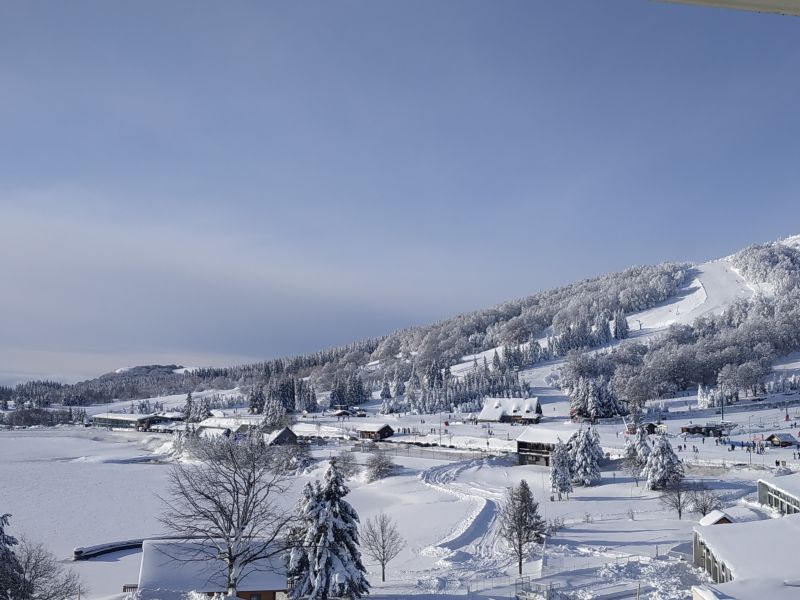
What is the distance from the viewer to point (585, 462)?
4347 cm

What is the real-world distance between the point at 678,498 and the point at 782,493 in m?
4.95

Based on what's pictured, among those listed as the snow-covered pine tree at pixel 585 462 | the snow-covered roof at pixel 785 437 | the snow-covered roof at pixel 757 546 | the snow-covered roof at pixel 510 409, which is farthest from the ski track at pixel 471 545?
the snow-covered roof at pixel 510 409

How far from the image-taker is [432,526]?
35.2m

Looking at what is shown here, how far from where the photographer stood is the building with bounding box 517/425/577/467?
173 ft

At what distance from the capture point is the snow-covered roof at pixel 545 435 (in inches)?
2000

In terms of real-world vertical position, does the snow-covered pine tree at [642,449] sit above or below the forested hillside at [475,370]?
below

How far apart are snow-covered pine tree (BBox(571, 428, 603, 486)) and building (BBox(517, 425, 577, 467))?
297 inches

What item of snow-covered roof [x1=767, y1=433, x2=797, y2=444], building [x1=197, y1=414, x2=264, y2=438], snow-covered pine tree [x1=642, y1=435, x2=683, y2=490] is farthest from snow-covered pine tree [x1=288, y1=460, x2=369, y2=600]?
building [x1=197, y1=414, x2=264, y2=438]

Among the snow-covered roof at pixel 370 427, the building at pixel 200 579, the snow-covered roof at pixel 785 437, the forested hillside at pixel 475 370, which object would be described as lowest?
the building at pixel 200 579

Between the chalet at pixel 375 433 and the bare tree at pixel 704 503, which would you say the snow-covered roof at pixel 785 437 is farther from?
the chalet at pixel 375 433

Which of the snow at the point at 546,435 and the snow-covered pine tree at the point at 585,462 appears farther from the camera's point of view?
the snow at the point at 546,435

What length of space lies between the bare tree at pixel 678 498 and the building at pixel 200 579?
72.7 ft

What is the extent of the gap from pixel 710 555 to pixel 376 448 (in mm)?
47800

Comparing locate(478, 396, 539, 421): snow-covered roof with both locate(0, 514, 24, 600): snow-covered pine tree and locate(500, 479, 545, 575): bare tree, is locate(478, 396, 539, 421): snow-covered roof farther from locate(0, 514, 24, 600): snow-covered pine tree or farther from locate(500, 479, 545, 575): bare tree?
locate(0, 514, 24, 600): snow-covered pine tree
